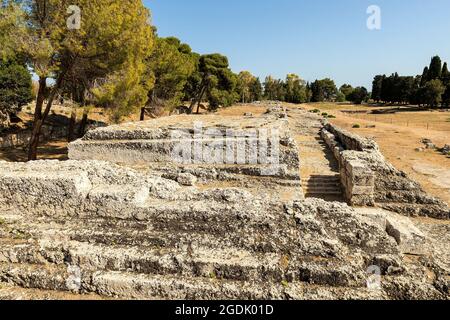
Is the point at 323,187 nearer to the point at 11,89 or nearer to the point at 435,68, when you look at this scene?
the point at 11,89

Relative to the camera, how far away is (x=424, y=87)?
50.8 meters

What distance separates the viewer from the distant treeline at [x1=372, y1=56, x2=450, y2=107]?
49.1 meters

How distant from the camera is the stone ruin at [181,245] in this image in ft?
13.1

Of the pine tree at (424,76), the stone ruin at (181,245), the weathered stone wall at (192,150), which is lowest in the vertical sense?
the stone ruin at (181,245)

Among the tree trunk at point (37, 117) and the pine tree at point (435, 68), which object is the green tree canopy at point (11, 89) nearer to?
the tree trunk at point (37, 117)

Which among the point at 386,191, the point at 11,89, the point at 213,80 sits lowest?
the point at 386,191

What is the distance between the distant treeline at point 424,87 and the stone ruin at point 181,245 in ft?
178

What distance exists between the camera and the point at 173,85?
24.2 meters

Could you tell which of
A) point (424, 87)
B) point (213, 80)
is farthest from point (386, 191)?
point (424, 87)

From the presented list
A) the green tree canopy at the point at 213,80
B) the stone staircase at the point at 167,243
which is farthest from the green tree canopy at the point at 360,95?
the stone staircase at the point at 167,243

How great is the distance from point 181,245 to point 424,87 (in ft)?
192

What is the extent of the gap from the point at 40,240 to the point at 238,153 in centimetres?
564

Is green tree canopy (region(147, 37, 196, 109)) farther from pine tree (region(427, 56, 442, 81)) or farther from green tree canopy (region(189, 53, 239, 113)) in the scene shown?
pine tree (region(427, 56, 442, 81))
